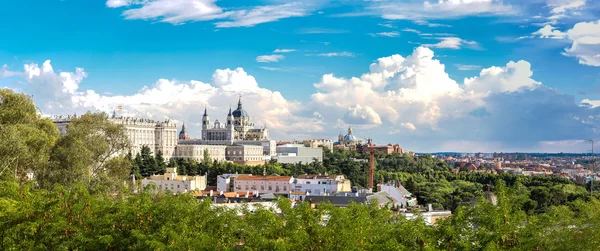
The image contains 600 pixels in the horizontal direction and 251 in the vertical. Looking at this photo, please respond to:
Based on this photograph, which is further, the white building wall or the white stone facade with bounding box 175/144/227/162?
the white stone facade with bounding box 175/144/227/162

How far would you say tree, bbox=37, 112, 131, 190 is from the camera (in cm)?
3553

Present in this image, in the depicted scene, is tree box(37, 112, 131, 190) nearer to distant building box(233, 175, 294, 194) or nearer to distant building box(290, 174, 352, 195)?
distant building box(290, 174, 352, 195)

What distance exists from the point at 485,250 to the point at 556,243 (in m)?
1.95

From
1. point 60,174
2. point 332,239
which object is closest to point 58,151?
point 60,174

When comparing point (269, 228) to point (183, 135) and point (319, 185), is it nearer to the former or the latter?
point (319, 185)

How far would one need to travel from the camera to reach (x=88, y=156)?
37062 mm

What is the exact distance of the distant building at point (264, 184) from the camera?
3243 inches

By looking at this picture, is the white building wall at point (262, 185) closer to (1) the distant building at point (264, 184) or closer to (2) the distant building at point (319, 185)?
(1) the distant building at point (264, 184)

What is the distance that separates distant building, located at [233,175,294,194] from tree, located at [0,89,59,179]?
43358 mm

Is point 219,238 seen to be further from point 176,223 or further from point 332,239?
point 332,239

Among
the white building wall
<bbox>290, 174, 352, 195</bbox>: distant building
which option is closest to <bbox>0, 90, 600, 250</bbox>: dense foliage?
<bbox>290, 174, 352, 195</bbox>: distant building

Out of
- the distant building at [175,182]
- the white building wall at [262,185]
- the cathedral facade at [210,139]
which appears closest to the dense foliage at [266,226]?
the distant building at [175,182]

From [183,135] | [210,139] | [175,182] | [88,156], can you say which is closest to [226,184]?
[175,182]

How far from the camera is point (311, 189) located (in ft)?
262
